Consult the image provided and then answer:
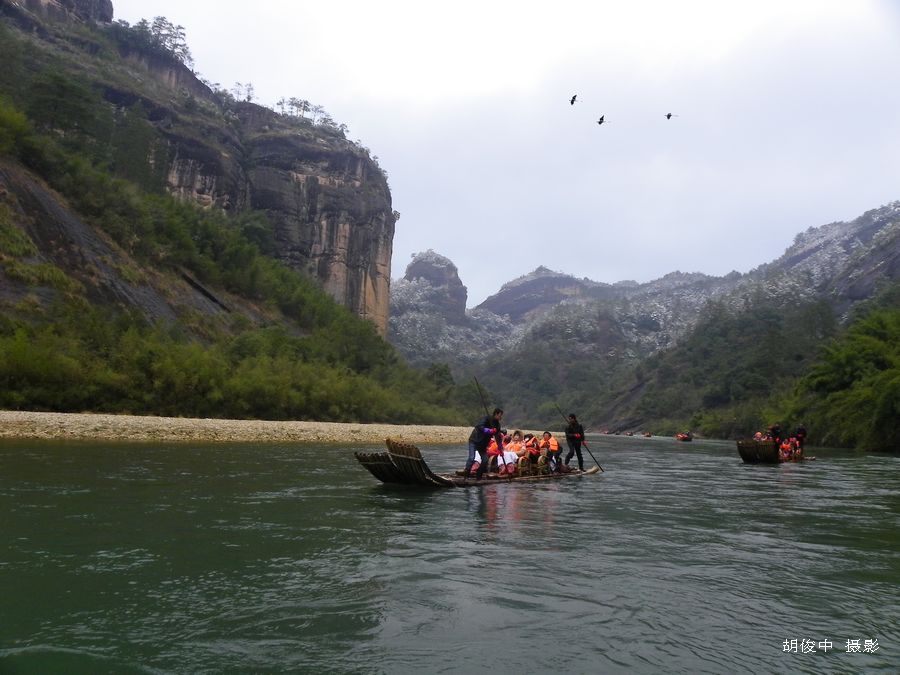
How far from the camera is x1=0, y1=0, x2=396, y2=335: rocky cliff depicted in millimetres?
93812

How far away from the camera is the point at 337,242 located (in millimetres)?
107562

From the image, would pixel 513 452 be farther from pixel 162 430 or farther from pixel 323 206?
pixel 323 206

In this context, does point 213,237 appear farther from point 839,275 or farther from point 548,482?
point 839,275

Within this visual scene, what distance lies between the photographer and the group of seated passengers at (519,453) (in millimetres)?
19109

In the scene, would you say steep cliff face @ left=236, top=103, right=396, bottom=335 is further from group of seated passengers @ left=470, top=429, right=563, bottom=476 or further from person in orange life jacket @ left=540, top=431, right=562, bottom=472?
group of seated passengers @ left=470, top=429, right=563, bottom=476

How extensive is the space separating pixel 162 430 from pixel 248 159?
292ft

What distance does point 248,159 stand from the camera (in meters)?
109

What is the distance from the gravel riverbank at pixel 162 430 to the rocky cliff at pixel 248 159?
55.6 metres

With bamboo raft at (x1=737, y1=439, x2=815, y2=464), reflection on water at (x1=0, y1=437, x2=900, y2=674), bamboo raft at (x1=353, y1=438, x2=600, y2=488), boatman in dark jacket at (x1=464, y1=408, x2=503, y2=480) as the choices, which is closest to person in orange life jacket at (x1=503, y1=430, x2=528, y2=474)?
boatman in dark jacket at (x1=464, y1=408, x2=503, y2=480)

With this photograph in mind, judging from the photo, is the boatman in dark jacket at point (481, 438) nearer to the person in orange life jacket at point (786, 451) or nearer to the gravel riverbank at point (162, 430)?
the gravel riverbank at point (162, 430)

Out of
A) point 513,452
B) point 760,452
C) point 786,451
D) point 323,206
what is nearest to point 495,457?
point 513,452

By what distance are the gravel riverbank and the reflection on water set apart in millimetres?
13232

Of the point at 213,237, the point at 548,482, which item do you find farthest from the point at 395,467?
the point at 213,237

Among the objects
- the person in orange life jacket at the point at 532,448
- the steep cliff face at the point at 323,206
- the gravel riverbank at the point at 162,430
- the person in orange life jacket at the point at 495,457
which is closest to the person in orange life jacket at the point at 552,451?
the person in orange life jacket at the point at 532,448
